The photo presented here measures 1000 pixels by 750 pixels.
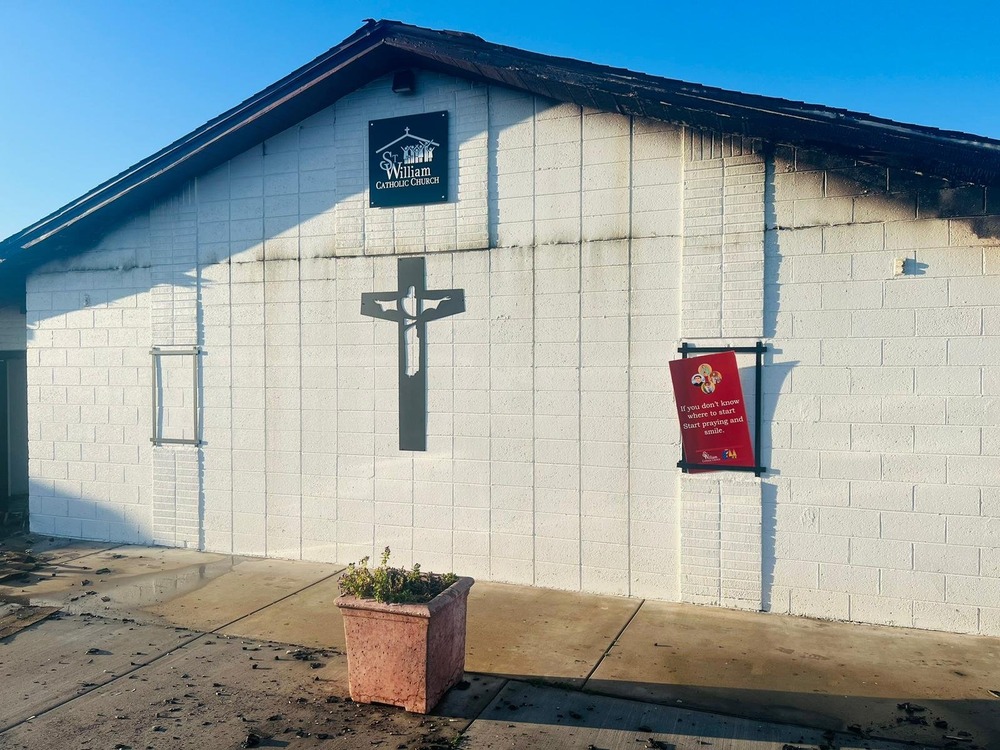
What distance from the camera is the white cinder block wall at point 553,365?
6.97 metres

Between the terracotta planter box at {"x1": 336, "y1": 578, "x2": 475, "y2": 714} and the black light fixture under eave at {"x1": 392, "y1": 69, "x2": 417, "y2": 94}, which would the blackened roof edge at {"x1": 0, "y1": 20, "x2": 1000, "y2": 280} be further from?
the terracotta planter box at {"x1": 336, "y1": 578, "x2": 475, "y2": 714}

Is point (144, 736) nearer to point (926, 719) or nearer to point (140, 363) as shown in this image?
point (926, 719)

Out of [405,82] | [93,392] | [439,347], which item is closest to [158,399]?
[93,392]

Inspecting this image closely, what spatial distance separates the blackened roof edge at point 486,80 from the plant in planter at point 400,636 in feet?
16.4

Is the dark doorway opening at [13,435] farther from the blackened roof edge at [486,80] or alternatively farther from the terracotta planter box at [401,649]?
the terracotta planter box at [401,649]

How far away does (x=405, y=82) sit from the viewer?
8.89 metres

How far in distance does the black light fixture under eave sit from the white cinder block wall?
10cm

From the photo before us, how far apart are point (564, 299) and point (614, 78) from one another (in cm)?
223

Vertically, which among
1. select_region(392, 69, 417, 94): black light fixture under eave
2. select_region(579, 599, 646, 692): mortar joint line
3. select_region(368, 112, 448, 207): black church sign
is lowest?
select_region(579, 599, 646, 692): mortar joint line

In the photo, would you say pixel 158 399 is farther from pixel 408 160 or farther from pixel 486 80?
pixel 486 80

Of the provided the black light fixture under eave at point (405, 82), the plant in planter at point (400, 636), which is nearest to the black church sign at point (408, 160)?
the black light fixture under eave at point (405, 82)

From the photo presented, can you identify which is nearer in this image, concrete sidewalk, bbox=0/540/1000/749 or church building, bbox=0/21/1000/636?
concrete sidewalk, bbox=0/540/1000/749

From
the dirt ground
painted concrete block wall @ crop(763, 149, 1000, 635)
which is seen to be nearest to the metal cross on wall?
the dirt ground

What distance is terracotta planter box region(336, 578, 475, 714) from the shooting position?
532cm
